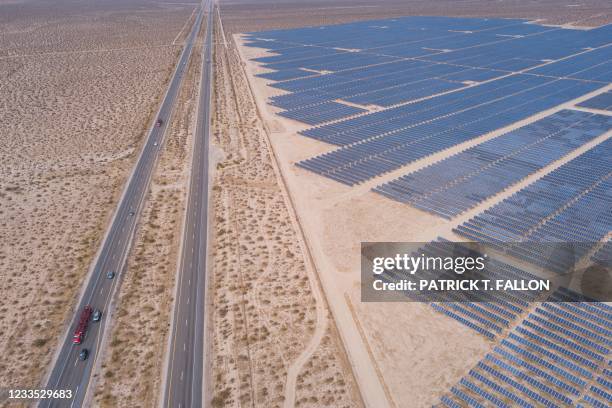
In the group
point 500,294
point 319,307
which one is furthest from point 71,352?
point 500,294

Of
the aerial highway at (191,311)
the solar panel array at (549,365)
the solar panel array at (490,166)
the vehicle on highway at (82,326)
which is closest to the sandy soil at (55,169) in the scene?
the vehicle on highway at (82,326)

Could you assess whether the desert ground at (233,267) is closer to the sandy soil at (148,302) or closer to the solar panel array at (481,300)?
the sandy soil at (148,302)

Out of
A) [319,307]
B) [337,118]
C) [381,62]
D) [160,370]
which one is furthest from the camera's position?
[381,62]

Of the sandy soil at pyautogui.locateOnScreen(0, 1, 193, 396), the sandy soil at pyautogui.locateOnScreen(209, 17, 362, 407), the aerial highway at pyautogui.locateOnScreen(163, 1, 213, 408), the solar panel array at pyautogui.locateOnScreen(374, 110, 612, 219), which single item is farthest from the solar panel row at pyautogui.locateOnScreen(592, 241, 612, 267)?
the sandy soil at pyautogui.locateOnScreen(0, 1, 193, 396)

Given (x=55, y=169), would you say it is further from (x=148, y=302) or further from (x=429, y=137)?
(x=429, y=137)

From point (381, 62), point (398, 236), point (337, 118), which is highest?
point (381, 62)

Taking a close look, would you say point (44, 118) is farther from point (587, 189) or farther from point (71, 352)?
point (587, 189)
